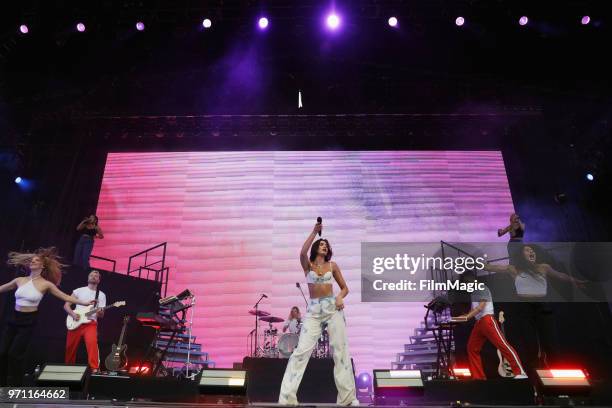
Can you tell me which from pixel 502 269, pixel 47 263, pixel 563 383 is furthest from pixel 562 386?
pixel 47 263

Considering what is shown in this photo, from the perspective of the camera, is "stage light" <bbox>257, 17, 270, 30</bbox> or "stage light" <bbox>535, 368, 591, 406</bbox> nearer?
"stage light" <bbox>535, 368, 591, 406</bbox>

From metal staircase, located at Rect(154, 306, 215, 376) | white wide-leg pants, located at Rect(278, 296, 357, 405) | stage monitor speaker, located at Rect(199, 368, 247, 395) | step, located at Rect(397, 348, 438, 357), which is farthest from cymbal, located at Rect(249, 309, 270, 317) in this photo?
stage monitor speaker, located at Rect(199, 368, 247, 395)

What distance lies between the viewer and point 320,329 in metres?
4.98

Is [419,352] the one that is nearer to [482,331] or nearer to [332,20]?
[482,331]

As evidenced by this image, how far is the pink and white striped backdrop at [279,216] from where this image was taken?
890 cm

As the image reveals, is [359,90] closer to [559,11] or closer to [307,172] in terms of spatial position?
[307,172]

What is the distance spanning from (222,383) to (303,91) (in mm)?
Result: 6979

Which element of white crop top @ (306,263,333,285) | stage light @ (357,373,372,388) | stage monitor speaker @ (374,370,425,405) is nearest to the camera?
stage monitor speaker @ (374,370,425,405)

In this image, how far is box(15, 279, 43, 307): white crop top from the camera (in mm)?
6227

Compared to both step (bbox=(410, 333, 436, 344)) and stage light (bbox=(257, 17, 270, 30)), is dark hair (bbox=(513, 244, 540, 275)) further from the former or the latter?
stage light (bbox=(257, 17, 270, 30))

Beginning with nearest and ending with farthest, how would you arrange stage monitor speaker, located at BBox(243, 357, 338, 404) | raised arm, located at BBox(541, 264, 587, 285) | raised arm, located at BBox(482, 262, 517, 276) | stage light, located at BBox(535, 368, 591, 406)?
1. stage light, located at BBox(535, 368, 591, 406)
2. stage monitor speaker, located at BBox(243, 357, 338, 404)
3. raised arm, located at BBox(482, 262, 517, 276)
4. raised arm, located at BBox(541, 264, 587, 285)

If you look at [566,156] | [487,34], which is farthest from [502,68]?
[566,156]

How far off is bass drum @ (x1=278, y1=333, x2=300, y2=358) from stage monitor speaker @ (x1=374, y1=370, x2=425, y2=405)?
376 cm

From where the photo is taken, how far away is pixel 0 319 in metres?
8.46
